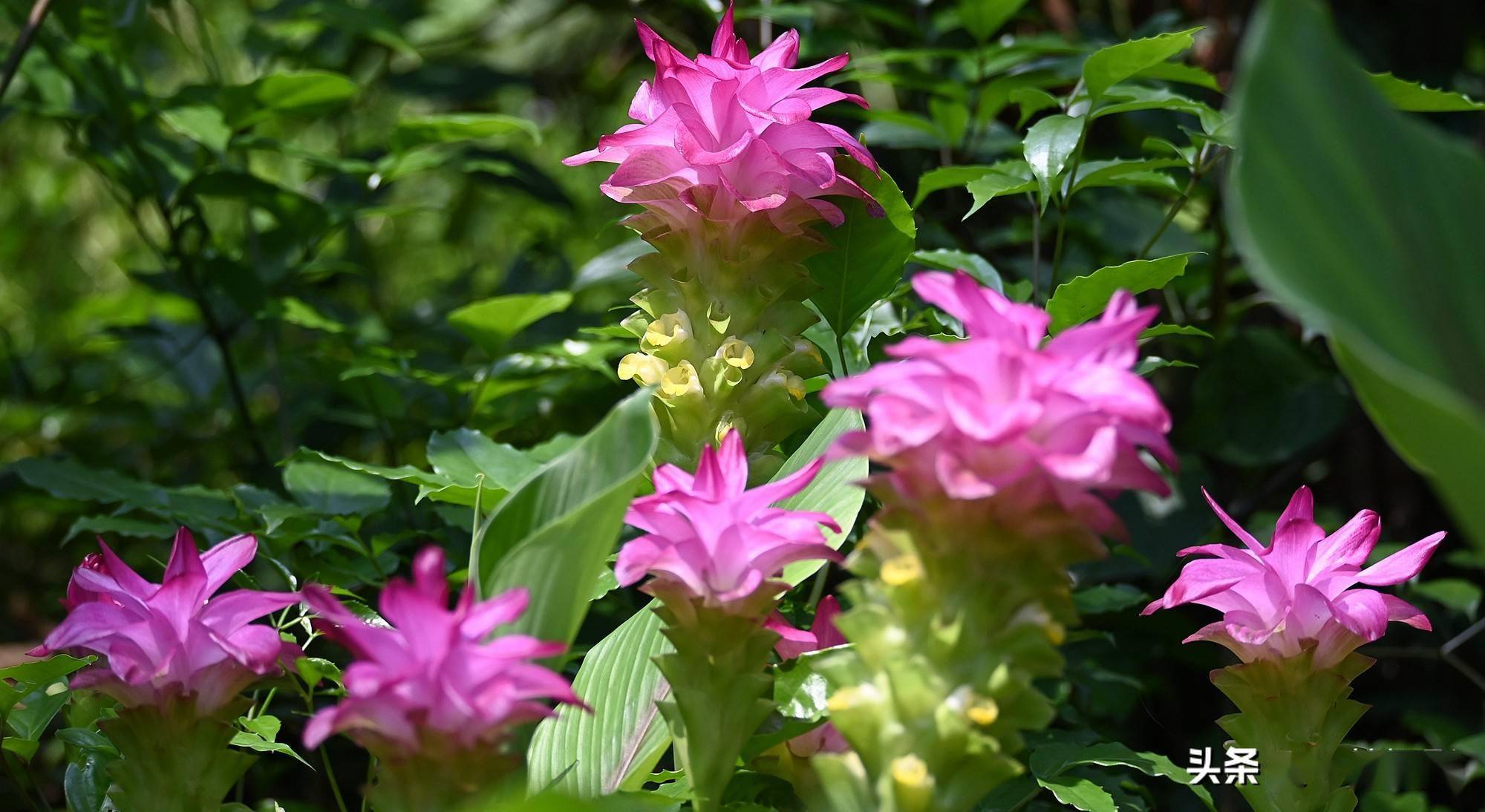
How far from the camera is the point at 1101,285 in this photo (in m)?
0.60

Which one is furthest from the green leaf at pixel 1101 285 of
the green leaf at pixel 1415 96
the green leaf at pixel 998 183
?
the green leaf at pixel 1415 96

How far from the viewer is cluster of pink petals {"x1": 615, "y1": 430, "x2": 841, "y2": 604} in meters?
0.43

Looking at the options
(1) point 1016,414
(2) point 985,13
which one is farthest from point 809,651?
(2) point 985,13

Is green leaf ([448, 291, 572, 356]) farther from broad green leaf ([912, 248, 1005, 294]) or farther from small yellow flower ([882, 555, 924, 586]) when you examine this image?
small yellow flower ([882, 555, 924, 586])

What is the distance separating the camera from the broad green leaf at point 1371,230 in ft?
0.97

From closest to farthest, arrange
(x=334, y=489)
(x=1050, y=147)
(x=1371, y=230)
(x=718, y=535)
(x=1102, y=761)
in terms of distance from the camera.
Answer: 1. (x=1371, y=230)
2. (x=718, y=535)
3. (x=1102, y=761)
4. (x=1050, y=147)
5. (x=334, y=489)

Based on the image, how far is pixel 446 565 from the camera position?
2.68 feet

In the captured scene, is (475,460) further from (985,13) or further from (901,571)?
(985,13)

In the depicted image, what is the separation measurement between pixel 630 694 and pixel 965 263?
0.33 meters

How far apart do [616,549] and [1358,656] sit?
441 millimetres

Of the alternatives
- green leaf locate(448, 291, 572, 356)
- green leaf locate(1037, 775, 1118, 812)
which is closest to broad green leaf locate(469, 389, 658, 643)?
green leaf locate(1037, 775, 1118, 812)

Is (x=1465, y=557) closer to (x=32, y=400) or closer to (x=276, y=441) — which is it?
(x=276, y=441)

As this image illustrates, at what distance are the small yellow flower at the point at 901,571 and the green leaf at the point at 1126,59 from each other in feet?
1.37

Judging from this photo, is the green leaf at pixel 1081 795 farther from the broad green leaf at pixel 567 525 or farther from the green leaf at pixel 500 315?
the green leaf at pixel 500 315
